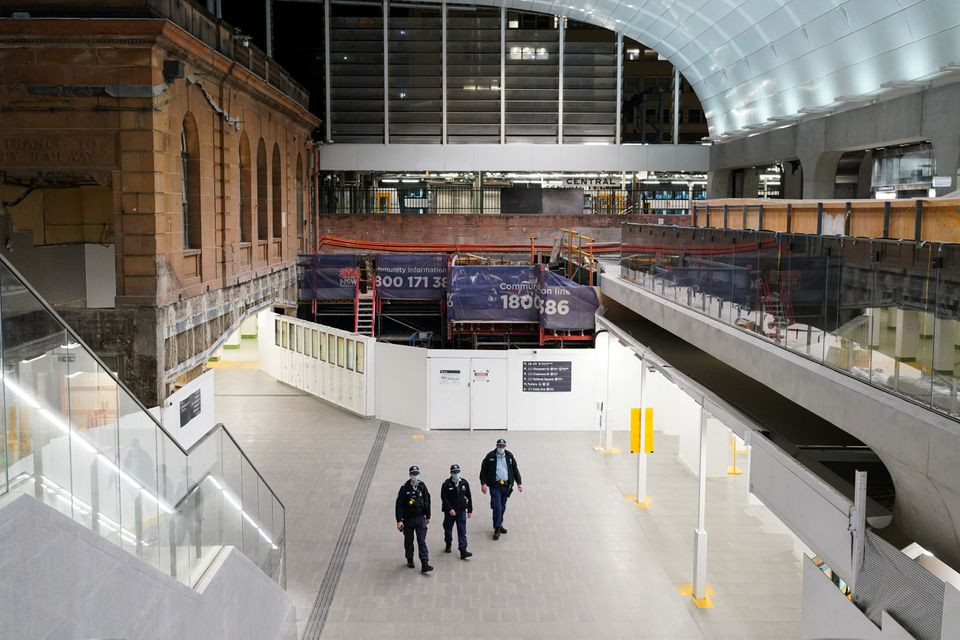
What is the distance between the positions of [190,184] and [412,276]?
8430 millimetres

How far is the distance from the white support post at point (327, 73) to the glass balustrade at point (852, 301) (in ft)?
72.5

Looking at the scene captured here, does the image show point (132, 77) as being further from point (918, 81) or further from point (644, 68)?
point (644, 68)

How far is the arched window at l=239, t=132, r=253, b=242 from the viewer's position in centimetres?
2092

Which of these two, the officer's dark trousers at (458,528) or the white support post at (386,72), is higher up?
the white support post at (386,72)

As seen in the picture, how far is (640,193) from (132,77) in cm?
2449

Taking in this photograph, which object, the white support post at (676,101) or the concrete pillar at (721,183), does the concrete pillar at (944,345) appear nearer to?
the concrete pillar at (721,183)

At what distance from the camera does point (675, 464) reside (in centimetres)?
1788

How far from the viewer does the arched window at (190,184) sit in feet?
54.1

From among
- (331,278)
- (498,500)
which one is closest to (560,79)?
(331,278)

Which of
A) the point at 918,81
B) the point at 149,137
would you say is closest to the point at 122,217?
the point at 149,137

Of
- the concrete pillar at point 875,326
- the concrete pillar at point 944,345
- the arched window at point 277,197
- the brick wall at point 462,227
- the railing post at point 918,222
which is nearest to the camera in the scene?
the concrete pillar at point 944,345

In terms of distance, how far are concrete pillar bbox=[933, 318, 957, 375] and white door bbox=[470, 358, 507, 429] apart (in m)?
14.0

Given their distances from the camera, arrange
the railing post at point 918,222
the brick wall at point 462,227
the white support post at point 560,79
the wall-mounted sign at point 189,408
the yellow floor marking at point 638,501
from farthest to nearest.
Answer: the brick wall at point 462,227
the white support post at point 560,79
the wall-mounted sign at point 189,408
the yellow floor marking at point 638,501
the railing post at point 918,222

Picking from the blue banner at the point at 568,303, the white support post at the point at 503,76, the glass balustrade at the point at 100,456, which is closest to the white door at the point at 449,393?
the blue banner at the point at 568,303
